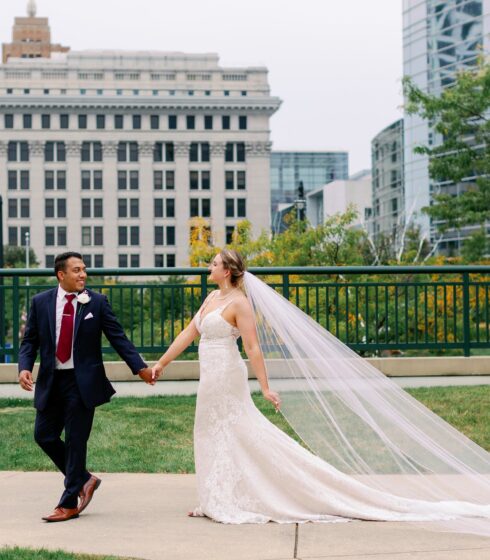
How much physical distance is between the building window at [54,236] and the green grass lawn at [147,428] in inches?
5250

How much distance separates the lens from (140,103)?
143750 millimetres

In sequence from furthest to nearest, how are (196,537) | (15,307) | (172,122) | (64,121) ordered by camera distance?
(172,122), (64,121), (15,307), (196,537)

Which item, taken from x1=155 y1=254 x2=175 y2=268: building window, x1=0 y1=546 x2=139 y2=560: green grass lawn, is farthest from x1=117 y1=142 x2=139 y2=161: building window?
x1=0 y1=546 x2=139 y2=560: green grass lawn

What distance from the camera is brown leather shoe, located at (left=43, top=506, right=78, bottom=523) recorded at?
21.9 ft

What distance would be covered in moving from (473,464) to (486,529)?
→ 64cm

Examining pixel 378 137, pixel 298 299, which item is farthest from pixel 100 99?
pixel 298 299

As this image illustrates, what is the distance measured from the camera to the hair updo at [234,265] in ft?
22.2

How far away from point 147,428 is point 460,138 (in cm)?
2337

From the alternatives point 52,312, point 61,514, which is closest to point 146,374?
point 52,312

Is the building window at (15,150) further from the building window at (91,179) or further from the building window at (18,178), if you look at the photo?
the building window at (91,179)

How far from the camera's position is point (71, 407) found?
6.61 metres

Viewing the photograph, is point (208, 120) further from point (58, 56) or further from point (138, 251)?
point (58, 56)

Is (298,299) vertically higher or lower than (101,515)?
higher

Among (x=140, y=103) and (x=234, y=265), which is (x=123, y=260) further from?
(x=234, y=265)
